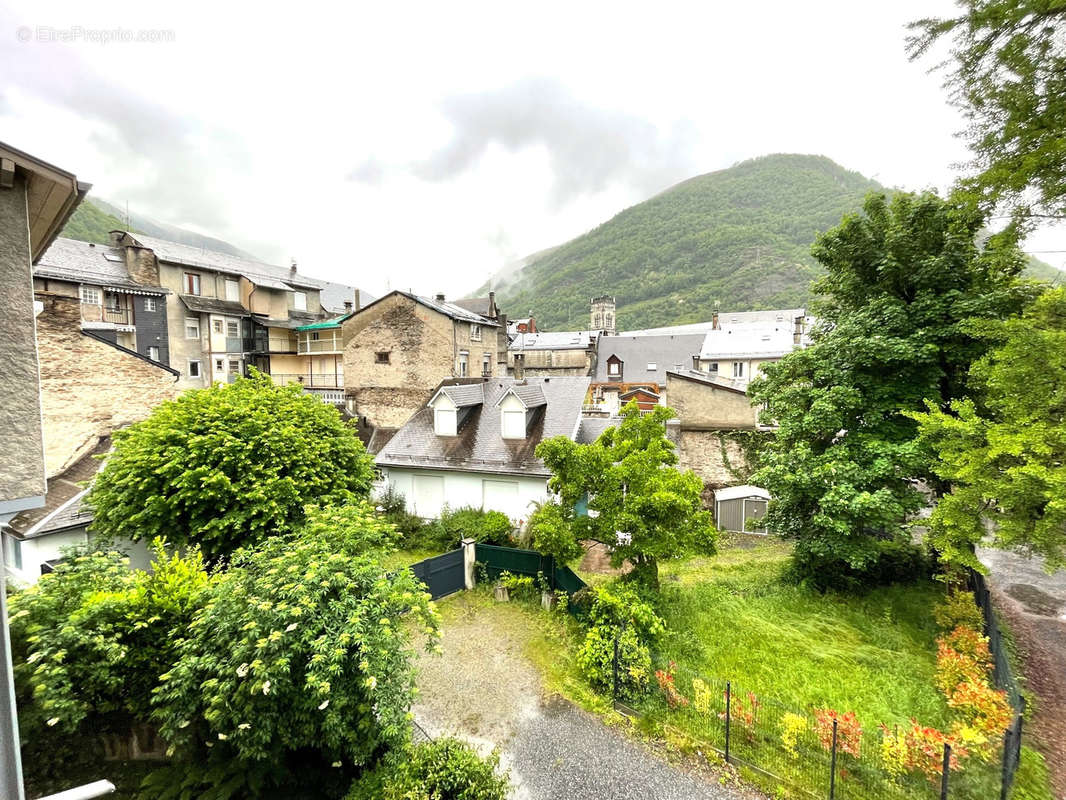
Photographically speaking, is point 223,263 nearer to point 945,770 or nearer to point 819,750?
point 819,750

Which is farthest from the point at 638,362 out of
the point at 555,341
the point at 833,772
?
the point at 833,772

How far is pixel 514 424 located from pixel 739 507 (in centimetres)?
1027

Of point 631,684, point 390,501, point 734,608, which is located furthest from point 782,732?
point 390,501

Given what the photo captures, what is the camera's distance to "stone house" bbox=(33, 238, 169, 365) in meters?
27.9

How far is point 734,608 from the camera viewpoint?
12438mm

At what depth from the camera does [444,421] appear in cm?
1922

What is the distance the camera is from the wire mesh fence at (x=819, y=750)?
6.79m

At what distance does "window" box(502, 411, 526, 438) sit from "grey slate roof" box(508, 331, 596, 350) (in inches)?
1748

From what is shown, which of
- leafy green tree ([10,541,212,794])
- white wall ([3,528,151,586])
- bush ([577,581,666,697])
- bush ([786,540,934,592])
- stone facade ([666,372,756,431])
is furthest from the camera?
stone facade ([666,372,756,431])

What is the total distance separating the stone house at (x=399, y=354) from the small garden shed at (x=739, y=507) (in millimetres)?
15087

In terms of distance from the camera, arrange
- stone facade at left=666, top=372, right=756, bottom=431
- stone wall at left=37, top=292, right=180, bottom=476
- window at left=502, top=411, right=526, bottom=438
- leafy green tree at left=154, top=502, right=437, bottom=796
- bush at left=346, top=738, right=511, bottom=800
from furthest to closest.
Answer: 1. stone facade at left=666, top=372, right=756, bottom=431
2. window at left=502, top=411, right=526, bottom=438
3. stone wall at left=37, top=292, right=180, bottom=476
4. bush at left=346, top=738, right=511, bottom=800
5. leafy green tree at left=154, top=502, right=437, bottom=796

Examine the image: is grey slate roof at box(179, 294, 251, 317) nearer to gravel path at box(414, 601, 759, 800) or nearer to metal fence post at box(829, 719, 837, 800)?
gravel path at box(414, 601, 759, 800)

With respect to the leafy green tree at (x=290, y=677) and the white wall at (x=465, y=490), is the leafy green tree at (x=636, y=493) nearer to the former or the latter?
the white wall at (x=465, y=490)

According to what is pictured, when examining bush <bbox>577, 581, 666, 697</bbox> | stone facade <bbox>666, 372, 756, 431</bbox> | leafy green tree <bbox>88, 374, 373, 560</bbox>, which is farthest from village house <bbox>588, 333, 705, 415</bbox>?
leafy green tree <bbox>88, 374, 373, 560</bbox>
